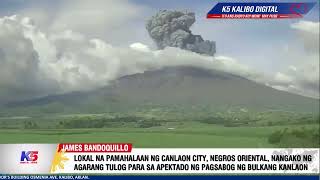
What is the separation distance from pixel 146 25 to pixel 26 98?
2.11m

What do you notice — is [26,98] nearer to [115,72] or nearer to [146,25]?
[115,72]

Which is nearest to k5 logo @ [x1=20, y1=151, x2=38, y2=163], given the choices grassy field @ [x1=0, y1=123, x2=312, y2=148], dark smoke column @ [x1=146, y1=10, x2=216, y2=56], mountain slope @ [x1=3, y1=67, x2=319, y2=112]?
grassy field @ [x1=0, y1=123, x2=312, y2=148]

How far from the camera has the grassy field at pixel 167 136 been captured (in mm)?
6988

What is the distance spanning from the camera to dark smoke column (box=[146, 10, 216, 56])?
6.91 m

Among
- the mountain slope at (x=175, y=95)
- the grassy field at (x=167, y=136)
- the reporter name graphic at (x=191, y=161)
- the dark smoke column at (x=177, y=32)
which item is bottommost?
the reporter name graphic at (x=191, y=161)

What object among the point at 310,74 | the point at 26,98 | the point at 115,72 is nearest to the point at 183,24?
the point at 115,72
